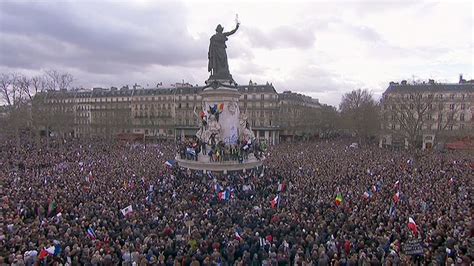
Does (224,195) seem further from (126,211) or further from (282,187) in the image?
(126,211)

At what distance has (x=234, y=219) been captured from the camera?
1742cm

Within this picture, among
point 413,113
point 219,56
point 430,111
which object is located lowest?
point 413,113

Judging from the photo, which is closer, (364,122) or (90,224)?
(90,224)

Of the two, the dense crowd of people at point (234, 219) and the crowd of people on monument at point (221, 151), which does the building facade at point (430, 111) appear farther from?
the dense crowd of people at point (234, 219)

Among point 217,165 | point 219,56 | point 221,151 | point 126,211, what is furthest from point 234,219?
point 219,56

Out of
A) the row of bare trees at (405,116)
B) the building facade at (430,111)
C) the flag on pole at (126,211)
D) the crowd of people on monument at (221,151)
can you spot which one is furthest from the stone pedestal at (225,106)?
the building facade at (430,111)

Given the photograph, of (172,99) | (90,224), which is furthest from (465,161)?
(172,99)

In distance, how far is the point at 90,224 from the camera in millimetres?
16094

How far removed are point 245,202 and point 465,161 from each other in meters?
27.1

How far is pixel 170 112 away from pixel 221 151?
198 feet

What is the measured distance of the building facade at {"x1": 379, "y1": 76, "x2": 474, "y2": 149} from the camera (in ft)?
199

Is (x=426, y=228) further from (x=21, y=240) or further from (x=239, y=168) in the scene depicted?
(x=239, y=168)

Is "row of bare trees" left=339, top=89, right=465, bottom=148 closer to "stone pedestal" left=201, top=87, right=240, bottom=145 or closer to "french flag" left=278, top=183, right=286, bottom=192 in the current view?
"stone pedestal" left=201, top=87, right=240, bottom=145

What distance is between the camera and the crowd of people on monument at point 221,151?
104ft
